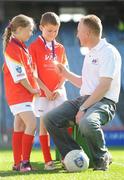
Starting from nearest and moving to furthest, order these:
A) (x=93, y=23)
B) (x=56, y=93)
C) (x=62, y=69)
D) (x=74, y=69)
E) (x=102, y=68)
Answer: (x=102, y=68)
(x=93, y=23)
(x=62, y=69)
(x=56, y=93)
(x=74, y=69)

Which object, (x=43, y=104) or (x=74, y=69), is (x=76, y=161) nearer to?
(x=43, y=104)

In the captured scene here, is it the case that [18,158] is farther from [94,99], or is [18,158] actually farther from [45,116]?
[94,99]

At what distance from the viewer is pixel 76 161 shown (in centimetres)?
748

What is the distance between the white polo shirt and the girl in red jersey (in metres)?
0.68

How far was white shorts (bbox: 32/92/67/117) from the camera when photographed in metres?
8.46

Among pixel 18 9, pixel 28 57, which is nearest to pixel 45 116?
pixel 28 57

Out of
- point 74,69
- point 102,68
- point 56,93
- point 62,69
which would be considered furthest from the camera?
point 74,69

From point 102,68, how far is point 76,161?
111 centimetres

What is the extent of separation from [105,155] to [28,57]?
1.62 metres

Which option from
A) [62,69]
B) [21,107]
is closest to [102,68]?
[62,69]

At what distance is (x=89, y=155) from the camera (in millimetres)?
8266

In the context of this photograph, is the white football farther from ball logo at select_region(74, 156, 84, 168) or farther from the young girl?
the young girl

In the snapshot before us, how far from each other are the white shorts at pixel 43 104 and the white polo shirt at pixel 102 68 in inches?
30.2

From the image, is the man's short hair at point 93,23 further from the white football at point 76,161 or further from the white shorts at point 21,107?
the white football at point 76,161
